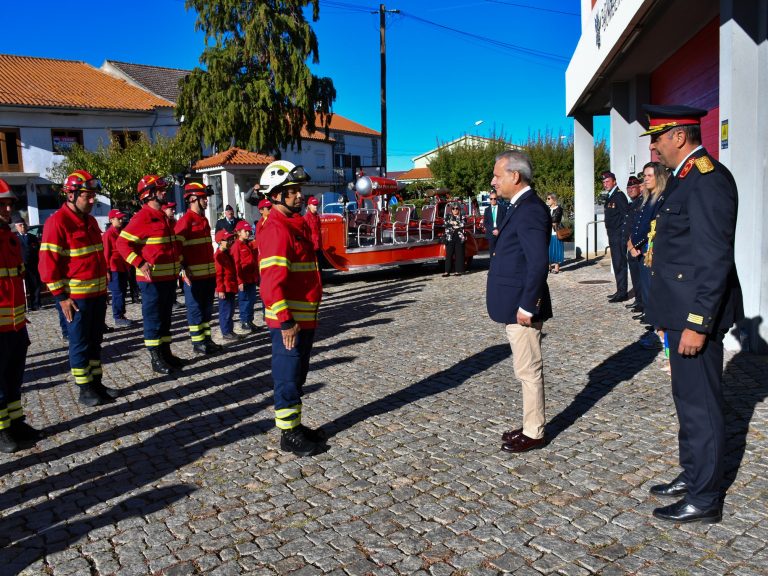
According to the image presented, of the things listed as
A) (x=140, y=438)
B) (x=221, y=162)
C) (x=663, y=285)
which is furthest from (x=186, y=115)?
(x=663, y=285)

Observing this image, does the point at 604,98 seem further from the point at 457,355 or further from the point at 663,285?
the point at 663,285

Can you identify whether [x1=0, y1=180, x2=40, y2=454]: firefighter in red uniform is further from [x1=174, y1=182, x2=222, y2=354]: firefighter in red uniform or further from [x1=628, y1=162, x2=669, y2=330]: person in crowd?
[x1=628, y1=162, x2=669, y2=330]: person in crowd

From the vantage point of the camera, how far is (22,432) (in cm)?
502

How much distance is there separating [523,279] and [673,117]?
132 centimetres

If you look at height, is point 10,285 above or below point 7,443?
above

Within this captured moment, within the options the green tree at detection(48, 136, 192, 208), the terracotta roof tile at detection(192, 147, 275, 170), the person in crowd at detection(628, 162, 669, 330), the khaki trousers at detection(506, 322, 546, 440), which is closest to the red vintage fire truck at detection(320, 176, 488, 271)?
the person in crowd at detection(628, 162, 669, 330)

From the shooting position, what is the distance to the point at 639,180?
907cm

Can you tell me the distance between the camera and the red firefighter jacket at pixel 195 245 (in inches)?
292

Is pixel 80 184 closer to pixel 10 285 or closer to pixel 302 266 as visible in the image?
pixel 10 285

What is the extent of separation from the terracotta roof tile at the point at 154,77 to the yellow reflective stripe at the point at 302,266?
37287 millimetres

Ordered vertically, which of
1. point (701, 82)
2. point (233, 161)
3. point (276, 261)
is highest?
point (233, 161)

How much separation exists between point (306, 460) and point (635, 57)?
10403 mm

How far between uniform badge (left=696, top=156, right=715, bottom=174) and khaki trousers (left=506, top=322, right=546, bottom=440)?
1.44 meters

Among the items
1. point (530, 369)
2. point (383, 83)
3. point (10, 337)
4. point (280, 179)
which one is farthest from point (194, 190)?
point (383, 83)
